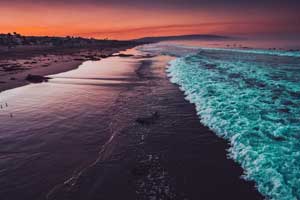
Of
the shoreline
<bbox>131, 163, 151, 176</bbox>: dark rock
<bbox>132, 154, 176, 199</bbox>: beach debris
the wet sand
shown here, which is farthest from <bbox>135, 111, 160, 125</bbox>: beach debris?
the shoreline

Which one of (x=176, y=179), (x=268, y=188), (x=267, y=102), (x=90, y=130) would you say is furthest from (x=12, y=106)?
(x=267, y=102)

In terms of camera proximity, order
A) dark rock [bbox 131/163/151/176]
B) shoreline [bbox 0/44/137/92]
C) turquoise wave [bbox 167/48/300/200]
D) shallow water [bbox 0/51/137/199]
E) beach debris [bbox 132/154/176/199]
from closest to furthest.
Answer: beach debris [bbox 132/154/176/199], shallow water [bbox 0/51/137/199], turquoise wave [bbox 167/48/300/200], dark rock [bbox 131/163/151/176], shoreline [bbox 0/44/137/92]

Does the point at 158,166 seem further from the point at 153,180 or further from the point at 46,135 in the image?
the point at 46,135

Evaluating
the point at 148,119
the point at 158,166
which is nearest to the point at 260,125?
the point at 148,119

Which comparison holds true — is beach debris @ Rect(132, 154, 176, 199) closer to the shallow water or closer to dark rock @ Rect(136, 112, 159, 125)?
the shallow water

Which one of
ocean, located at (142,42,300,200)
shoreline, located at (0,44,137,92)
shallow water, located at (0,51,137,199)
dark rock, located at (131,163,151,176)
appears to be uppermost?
shoreline, located at (0,44,137,92)

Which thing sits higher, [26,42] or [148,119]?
[26,42]

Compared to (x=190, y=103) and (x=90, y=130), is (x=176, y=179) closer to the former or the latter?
(x=90, y=130)

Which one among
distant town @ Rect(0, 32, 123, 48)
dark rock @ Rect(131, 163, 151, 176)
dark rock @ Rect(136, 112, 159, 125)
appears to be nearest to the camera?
dark rock @ Rect(131, 163, 151, 176)
